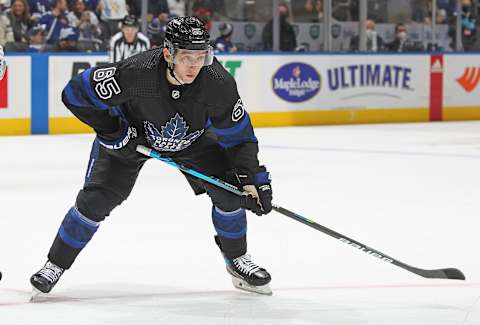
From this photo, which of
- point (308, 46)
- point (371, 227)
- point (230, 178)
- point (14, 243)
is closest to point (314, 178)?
point (371, 227)

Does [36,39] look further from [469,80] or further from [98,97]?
[98,97]

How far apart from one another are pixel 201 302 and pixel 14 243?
1.43 meters

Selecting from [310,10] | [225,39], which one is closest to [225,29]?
[225,39]

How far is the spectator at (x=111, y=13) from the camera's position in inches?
431

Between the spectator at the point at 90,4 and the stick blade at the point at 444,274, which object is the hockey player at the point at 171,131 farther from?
the spectator at the point at 90,4

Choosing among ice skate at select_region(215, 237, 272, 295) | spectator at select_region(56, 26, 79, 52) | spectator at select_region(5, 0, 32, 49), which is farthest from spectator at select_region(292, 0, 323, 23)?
ice skate at select_region(215, 237, 272, 295)

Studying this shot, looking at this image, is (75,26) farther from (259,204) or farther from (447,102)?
(259,204)

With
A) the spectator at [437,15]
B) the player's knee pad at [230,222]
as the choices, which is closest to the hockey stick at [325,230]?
the player's knee pad at [230,222]

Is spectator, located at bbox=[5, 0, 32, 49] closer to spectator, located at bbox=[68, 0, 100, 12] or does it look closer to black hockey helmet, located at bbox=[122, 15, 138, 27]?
spectator, located at bbox=[68, 0, 100, 12]

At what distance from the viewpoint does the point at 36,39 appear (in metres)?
10.6

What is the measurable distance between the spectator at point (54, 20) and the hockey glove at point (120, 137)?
23.6 feet

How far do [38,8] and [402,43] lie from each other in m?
4.43

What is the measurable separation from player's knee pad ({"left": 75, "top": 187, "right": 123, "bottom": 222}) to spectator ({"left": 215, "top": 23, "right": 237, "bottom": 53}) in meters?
7.91

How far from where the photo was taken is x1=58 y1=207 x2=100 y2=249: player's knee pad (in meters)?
3.72
